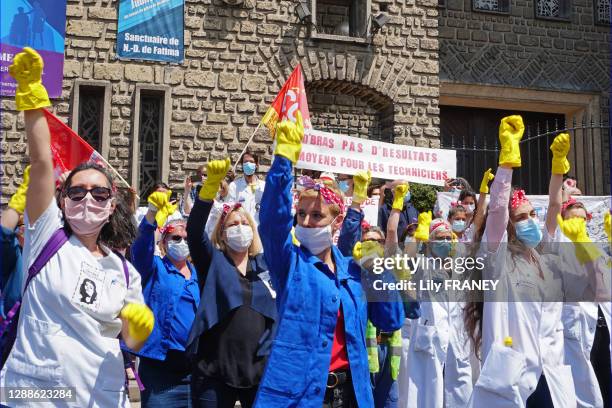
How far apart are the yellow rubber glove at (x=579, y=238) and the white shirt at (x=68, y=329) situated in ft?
10.0

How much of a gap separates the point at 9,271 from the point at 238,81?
8940mm

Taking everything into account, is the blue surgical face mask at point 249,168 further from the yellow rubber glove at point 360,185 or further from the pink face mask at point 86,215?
the pink face mask at point 86,215

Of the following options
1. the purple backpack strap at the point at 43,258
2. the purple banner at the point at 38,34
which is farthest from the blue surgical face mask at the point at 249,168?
Result: the purple backpack strap at the point at 43,258

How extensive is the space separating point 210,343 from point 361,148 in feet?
15.8

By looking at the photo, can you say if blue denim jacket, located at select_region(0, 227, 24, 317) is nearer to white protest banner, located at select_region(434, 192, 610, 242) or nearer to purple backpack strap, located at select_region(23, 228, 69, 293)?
purple backpack strap, located at select_region(23, 228, 69, 293)

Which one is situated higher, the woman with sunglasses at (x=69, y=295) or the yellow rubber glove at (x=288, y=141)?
the yellow rubber glove at (x=288, y=141)

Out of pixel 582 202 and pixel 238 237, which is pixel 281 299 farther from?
pixel 582 202

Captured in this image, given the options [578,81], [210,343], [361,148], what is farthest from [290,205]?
[578,81]

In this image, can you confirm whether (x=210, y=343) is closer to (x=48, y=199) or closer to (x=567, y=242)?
(x=48, y=199)

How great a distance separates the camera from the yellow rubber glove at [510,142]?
4469 millimetres

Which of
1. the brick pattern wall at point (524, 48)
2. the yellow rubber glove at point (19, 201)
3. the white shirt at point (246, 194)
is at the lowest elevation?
the yellow rubber glove at point (19, 201)

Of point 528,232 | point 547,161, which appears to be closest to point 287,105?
point 528,232

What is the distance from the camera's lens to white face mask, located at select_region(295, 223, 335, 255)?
3.91 meters

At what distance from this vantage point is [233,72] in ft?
40.4
